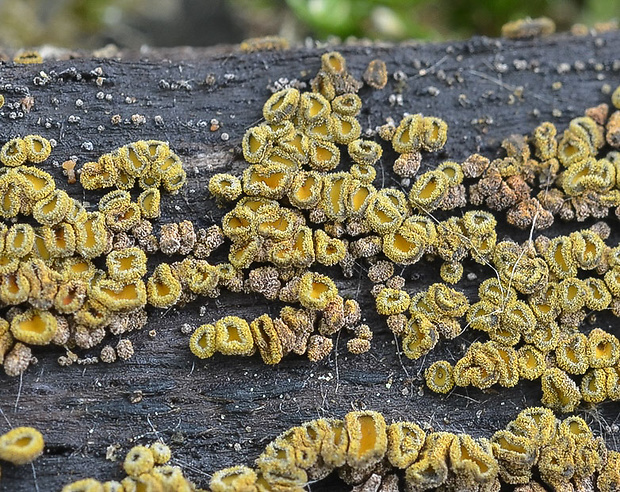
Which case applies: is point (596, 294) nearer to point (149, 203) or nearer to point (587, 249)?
point (587, 249)

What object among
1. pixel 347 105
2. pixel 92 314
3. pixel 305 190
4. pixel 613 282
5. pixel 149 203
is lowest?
pixel 92 314

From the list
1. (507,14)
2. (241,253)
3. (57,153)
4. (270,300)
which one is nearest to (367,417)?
(270,300)

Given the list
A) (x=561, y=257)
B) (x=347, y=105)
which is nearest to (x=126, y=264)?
(x=347, y=105)

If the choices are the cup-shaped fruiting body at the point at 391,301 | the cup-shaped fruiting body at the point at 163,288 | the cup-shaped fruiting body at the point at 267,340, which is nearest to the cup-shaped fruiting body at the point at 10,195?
the cup-shaped fruiting body at the point at 163,288

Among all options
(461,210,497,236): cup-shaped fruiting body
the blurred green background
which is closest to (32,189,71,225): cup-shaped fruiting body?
(461,210,497,236): cup-shaped fruiting body

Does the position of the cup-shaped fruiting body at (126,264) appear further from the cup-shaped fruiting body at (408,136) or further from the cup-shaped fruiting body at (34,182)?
Result: the cup-shaped fruiting body at (408,136)

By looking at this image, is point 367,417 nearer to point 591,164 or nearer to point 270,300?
point 270,300
